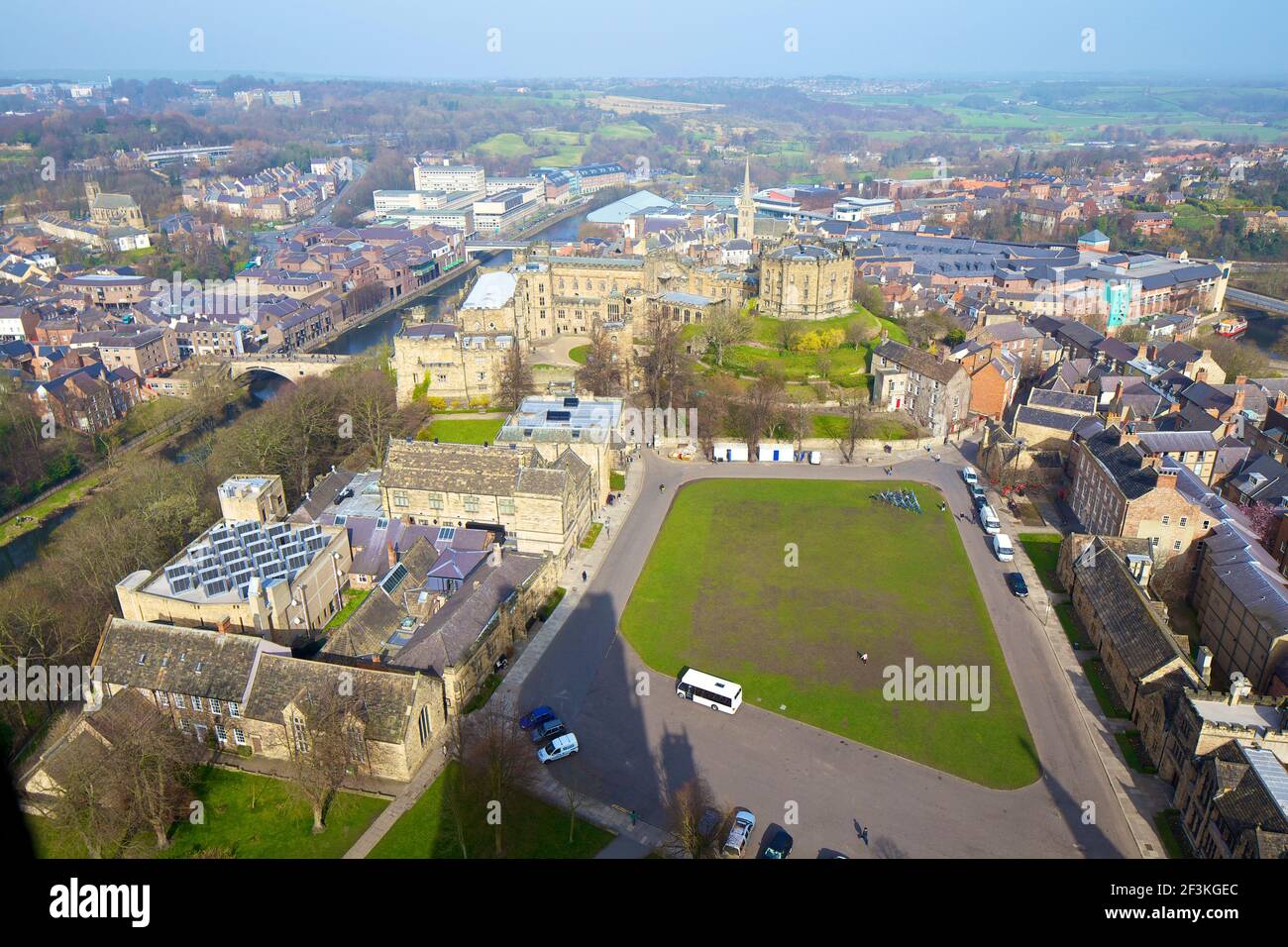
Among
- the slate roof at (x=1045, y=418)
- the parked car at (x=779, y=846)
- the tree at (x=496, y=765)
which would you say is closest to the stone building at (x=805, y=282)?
the slate roof at (x=1045, y=418)

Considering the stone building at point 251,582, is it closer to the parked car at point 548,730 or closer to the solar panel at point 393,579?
the solar panel at point 393,579

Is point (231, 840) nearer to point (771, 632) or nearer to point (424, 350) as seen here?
point (771, 632)

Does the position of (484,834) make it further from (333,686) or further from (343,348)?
(343,348)

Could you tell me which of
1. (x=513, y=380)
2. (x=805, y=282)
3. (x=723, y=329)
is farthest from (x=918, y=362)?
(x=513, y=380)

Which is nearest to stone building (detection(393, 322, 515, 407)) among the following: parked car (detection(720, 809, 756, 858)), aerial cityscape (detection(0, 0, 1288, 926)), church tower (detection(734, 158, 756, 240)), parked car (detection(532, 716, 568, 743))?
aerial cityscape (detection(0, 0, 1288, 926))

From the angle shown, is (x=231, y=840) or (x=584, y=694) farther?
(x=584, y=694)

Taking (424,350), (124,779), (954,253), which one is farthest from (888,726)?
(954,253)
